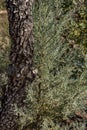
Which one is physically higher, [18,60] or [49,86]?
[18,60]

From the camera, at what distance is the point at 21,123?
10.3 ft

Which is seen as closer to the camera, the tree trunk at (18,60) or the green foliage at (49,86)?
the tree trunk at (18,60)

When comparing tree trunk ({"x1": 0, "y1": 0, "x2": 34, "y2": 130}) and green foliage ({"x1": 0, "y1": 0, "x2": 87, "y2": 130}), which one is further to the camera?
green foliage ({"x1": 0, "y1": 0, "x2": 87, "y2": 130})

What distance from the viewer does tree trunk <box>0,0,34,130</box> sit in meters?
2.79

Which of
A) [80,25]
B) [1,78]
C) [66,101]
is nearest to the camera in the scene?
[66,101]

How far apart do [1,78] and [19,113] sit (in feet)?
1.93

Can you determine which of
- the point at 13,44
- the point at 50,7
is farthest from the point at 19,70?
the point at 50,7

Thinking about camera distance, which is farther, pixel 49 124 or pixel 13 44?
pixel 49 124

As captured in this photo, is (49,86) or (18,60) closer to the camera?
(18,60)

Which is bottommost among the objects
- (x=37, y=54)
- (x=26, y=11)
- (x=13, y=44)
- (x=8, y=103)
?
(x=8, y=103)

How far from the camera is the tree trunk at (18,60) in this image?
2.79 meters

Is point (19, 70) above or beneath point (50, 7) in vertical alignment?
beneath

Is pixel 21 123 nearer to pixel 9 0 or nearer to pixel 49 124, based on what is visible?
pixel 49 124

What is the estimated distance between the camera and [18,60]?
2.92 metres
